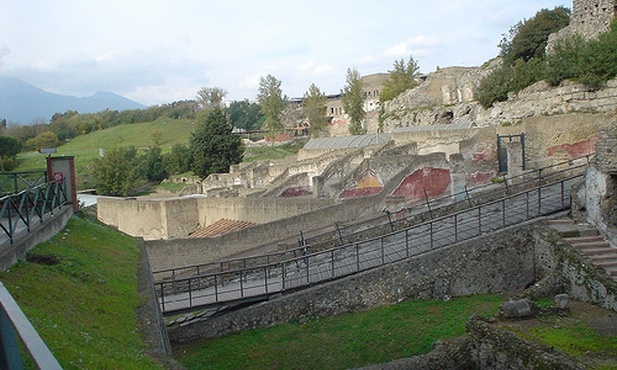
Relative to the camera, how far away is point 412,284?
45.3ft

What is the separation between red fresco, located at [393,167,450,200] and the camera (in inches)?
865

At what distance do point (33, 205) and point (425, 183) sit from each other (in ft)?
50.0

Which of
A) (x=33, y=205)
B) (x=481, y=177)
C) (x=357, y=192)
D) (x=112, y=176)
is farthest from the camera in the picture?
(x=112, y=176)

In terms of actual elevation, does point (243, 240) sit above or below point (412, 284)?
above

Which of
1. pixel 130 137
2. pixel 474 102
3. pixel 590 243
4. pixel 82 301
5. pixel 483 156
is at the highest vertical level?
pixel 130 137

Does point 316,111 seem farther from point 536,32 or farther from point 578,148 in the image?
point 578,148

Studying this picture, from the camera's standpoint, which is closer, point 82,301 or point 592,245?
point 82,301

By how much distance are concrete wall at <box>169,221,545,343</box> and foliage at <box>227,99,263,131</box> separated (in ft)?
269

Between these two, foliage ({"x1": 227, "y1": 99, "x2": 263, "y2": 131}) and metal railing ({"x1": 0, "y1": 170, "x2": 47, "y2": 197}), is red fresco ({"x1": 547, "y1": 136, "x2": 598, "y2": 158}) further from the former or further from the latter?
foliage ({"x1": 227, "y1": 99, "x2": 263, "y2": 131})

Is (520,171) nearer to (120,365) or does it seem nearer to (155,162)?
(120,365)

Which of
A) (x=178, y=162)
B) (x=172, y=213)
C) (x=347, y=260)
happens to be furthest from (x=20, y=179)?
(x=178, y=162)

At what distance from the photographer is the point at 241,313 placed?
1341 cm

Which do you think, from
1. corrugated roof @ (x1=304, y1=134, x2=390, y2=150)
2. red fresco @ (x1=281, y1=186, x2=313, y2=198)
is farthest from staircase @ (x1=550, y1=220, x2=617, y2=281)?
corrugated roof @ (x1=304, y1=134, x2=390, y2=150)

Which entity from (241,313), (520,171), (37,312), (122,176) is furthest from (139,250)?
(122,176)
